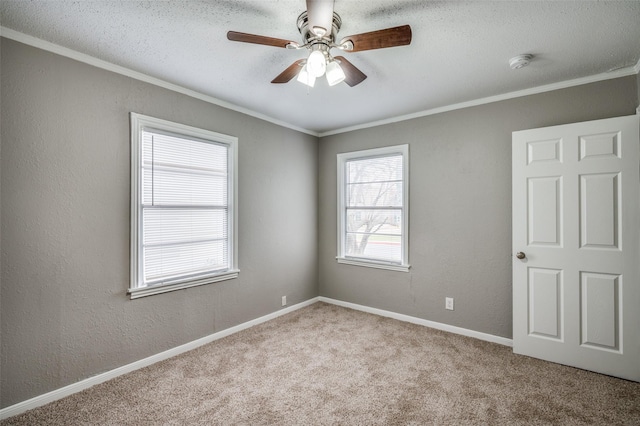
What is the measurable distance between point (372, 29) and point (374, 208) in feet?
7.65

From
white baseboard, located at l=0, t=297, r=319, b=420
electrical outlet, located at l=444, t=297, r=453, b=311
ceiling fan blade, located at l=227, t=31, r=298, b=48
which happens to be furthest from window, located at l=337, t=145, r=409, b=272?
ceiling fan blade, located at l=227, t=31, r=298, b=48

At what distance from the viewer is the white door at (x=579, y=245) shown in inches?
92.7

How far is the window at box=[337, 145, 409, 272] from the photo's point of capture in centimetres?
370

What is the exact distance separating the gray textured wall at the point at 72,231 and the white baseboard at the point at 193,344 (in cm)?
4

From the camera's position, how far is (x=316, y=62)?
165 centimetres

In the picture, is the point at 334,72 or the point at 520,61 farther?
the point at 520,61

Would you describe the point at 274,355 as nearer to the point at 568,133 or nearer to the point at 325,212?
the point at 325,212

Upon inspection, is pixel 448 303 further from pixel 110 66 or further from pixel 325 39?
pixel 110 66

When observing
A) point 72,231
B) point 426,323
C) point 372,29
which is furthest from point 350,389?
point 372,29

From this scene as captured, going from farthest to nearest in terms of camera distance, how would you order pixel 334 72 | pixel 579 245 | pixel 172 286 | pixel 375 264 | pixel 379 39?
pixel 375 264 < pixel 172 286 < pixel 579 245 < pixel 334 72 < pixel 379 39

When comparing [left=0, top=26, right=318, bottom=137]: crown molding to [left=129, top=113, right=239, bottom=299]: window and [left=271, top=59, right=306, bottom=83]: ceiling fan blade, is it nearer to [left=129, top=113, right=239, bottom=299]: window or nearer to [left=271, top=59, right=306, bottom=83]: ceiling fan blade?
[left=129, top=113, right=239, bottom=299]: window

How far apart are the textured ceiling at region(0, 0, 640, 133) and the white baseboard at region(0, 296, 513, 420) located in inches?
95.1

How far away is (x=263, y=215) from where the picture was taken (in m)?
3.64

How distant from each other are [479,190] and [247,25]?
8.64 feet
